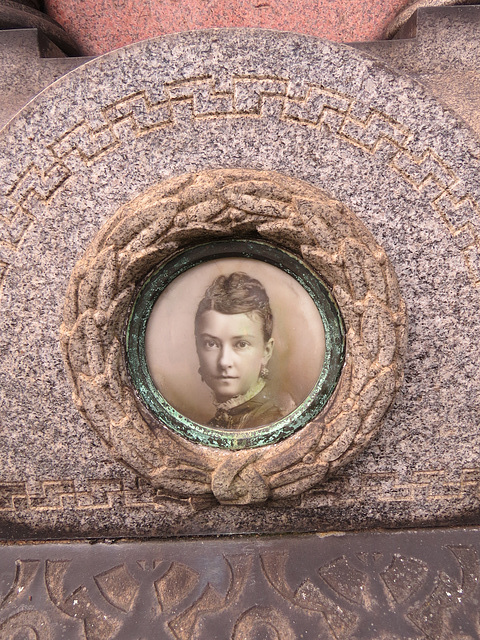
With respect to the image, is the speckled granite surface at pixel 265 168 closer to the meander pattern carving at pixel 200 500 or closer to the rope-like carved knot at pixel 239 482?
the meander pattern carving at pixel 200 500

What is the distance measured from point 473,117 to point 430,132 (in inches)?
11.2

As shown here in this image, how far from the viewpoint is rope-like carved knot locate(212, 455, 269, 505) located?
1589 mm

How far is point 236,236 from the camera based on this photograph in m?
1.54

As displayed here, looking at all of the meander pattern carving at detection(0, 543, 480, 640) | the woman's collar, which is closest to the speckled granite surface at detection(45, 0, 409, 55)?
→ the woman's collar

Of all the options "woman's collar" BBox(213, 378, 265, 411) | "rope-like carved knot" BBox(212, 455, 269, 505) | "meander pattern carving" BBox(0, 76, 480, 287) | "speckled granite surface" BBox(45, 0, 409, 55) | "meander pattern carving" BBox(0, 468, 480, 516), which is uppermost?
"speckled granite surface" BBox(45, 0, 409, 55)

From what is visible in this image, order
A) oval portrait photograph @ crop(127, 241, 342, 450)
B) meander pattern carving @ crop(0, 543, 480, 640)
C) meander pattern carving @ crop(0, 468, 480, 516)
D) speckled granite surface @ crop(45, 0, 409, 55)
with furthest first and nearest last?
speckled granite surface @ crop(45, 0, 409, 55) → meander pattern carving @ crop(0, 468, 480, 516) → oval portrait photograph @ crop(127, 241, 342, 450) → meander pattern carving @ crop(0, 543, 480, 640)

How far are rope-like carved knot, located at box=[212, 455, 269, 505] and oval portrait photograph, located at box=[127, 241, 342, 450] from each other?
130 mm

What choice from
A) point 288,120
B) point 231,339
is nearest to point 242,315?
point 231,339

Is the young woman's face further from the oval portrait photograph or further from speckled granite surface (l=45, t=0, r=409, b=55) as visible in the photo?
speckled granite surface (l=45, t=0, r=409, b=55)

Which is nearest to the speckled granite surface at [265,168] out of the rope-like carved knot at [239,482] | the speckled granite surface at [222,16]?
the rope-like carved knot at [239,482]

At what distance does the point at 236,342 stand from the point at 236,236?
1.30ft

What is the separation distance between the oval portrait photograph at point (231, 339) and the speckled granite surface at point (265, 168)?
34cm

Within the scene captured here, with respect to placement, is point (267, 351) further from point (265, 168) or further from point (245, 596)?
point (245, 596)

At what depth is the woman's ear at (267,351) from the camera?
1.58m
